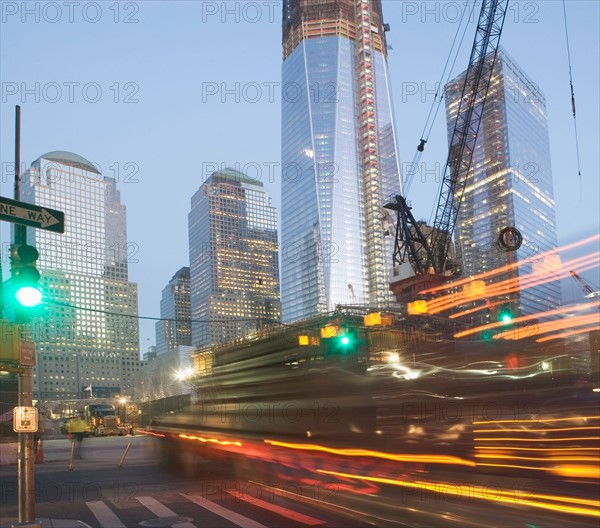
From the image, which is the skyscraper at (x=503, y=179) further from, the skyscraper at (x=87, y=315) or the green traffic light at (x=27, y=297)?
the green traffic light at (x=27, y=297)

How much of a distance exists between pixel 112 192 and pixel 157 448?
500 ft

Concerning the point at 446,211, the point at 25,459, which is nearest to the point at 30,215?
the point at 25,459

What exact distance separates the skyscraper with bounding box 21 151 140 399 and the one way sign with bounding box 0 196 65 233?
103965 millimetres

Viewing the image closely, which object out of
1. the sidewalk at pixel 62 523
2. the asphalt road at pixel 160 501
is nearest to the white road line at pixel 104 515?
the asphalt road at pixel 160 501

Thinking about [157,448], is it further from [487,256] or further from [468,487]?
[487,256]

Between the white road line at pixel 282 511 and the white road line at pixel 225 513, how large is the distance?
74cm

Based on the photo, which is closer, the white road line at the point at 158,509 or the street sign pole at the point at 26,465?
the street sign pole at the point at 26,465

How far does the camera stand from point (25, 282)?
33.5ft

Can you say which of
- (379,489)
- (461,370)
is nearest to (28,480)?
(379,489)

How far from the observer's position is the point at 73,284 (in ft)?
358

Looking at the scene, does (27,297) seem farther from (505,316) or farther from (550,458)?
(505,316)

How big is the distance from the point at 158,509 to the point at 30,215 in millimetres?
7158

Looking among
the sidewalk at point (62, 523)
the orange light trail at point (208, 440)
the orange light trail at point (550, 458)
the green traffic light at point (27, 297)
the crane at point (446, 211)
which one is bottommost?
the sidewalk at point (62, 523)

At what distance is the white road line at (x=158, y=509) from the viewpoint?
1238 centimetres
